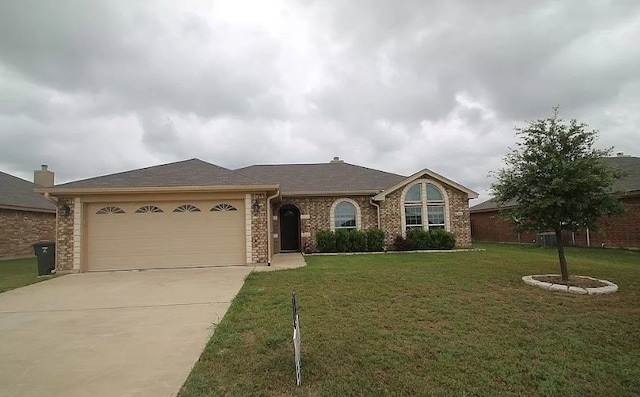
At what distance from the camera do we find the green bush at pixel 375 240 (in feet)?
52.3

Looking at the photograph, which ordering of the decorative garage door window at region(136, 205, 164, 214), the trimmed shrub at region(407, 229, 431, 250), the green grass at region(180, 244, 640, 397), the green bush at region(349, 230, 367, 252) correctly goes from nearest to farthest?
the green grass at region(180, 244, 640, 397), the decorative garage door window at region(136, 205, 164, 214), the green bush at region(349, 230, 367, 252), the trimmed shrub at region(407, 229, 431, 250)

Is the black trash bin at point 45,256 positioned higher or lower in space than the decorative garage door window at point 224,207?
lower

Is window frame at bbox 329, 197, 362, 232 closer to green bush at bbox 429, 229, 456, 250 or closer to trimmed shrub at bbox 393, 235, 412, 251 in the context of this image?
trimmed shrub at bbox 393, 235, 412, 251

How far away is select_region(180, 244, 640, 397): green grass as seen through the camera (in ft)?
10.6

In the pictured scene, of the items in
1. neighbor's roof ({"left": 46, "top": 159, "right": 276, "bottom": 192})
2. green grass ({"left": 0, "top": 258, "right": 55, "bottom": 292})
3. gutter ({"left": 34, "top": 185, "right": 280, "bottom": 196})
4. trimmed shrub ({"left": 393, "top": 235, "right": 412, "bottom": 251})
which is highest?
neighbor's roof ({"left": 46, "top": 159, "right": 276, "bottom": 192})

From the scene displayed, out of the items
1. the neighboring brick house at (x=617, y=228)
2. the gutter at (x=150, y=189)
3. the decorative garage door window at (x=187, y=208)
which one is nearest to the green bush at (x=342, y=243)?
the gutter at (x=150, y=189)

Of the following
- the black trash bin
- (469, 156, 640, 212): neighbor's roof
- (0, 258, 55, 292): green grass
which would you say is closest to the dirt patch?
(469, 156, 640, 212): neighbor's roof

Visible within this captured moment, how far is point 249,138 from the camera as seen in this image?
19.1 m

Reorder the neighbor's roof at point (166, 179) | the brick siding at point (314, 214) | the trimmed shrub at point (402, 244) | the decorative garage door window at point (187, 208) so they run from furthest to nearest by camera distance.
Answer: the brick siding at point (314, 214) → the trimmed shrub at point (402, 244) → the decorative garage door window at point (187, 208) → the neighbor's roof at point (166, 179)

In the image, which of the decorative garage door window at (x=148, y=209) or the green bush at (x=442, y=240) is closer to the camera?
the decorative garage door window at (x=148, y=209)

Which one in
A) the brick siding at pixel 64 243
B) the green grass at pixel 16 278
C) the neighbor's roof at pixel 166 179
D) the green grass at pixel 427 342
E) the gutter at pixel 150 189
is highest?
the neighbor's roof at pixel 166 179

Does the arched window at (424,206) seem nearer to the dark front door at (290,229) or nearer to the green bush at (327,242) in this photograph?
the green bush at (327,242)

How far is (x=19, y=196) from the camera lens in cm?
1892

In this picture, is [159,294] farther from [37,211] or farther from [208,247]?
[37,211]
